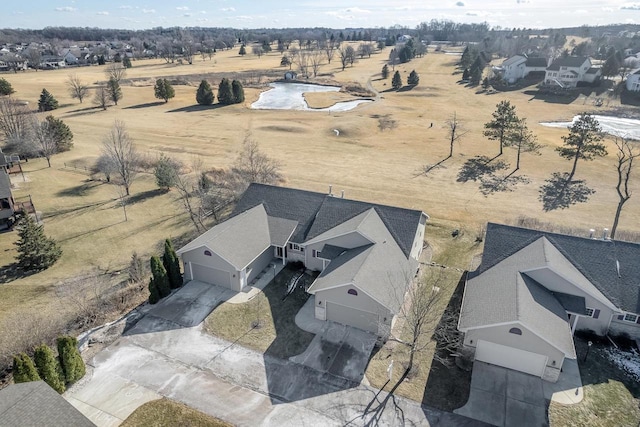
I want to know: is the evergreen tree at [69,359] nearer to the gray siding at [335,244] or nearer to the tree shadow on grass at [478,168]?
the gray siding at [335,244]

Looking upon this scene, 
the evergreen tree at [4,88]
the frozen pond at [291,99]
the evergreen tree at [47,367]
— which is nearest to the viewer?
the evergreen tree at [47,367]

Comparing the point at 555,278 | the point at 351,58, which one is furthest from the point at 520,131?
the point at 351,58

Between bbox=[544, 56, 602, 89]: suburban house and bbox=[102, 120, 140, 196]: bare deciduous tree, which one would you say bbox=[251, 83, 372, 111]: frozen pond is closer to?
bbox=[102, 120, 140, 196]: bare deciduous tree

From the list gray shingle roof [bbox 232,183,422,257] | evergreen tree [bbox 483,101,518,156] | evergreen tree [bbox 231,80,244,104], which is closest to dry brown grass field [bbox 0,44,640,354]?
evergreen tree [bbox 231,80,244,104]

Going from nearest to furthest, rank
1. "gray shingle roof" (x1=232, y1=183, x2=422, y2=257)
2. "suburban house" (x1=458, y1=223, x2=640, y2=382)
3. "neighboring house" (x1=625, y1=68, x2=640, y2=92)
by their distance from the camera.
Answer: "suburban house" (x1=458, y1=223, x2=640, y2=382), "gray shingle roof" (x1=232, y1=183, x2=422, y2=257), "neighboring house" (x1=625, y1=68, x2=640, y2=92)

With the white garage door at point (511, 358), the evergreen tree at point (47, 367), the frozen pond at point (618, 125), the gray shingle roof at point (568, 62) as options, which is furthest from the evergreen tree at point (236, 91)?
the white garage door at point (511, 358)

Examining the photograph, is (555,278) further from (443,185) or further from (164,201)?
(164,201)

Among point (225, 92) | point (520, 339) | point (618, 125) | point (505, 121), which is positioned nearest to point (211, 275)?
point (520, 339)
